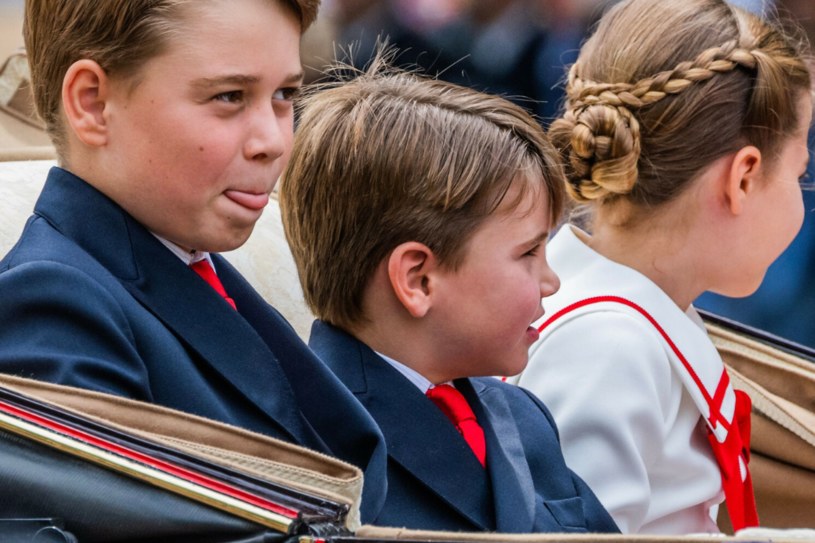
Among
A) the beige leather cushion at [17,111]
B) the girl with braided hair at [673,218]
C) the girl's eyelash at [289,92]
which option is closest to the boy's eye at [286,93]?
the girl's eyelash at [289,92]

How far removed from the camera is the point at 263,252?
1591mm

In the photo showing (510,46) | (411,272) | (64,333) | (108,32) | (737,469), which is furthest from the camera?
(510,46)

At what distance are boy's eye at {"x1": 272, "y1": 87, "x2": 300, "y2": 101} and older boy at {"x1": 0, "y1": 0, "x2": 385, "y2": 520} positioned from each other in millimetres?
19

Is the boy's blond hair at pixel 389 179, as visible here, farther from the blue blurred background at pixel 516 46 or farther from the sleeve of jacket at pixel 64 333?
the blue blurred background at pixel 516 46

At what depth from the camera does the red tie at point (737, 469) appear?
1536 millimetres

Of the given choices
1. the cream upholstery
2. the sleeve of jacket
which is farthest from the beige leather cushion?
the sleeve of jacket

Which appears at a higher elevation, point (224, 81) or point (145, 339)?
point (224, 81)

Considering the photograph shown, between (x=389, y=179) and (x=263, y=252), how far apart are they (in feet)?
1.30

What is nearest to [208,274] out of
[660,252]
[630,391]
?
[630,391]

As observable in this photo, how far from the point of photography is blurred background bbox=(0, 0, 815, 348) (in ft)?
10.8

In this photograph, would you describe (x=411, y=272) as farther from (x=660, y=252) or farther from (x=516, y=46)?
(x=516, y=46)

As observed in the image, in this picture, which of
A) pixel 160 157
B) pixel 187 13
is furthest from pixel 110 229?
pixel 187 13

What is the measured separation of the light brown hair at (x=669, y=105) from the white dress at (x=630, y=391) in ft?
0.38

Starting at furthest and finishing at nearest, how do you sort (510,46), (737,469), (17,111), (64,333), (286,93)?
(510,46) → (17,111) → (737,469) → (286,93) → (64,333)
